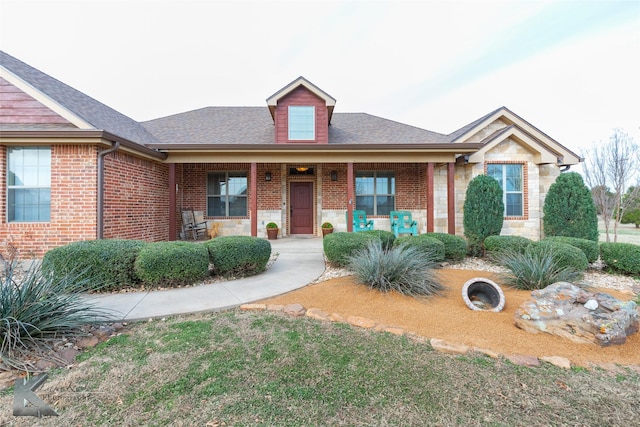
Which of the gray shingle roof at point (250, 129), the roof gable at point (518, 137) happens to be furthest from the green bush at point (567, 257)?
the gray shingle roof at point (250, 129)

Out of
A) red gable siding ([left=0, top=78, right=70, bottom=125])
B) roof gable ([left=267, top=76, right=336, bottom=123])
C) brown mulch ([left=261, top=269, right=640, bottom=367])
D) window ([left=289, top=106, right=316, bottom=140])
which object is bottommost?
brown mulch ([left=261, top=269, right=640, bottom=367])

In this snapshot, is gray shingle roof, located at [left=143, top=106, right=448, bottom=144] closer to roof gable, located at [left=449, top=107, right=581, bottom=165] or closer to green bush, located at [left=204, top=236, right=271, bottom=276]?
roof gable, located at [left=449, top=107, right=581, bottom=165]

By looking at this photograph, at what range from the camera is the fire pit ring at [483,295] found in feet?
11.3

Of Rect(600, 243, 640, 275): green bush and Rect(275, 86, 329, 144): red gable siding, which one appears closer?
Rect(600, 243, 640, 275): green bush

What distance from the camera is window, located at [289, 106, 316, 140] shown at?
28.8 feet

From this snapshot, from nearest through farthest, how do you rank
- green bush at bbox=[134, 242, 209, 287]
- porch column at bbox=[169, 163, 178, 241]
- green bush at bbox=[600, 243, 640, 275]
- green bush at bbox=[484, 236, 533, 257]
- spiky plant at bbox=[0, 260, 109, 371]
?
spiky plant at bbox=[0, 260, 109, 371] < green bush at bbox=[134, 242, 209, 287] < green bush at bbox=[600, 243, 640, 275] < green bush at bbox=[484, 236, 533, 257] < porch column at bbox=[169, 163, 178, 241]

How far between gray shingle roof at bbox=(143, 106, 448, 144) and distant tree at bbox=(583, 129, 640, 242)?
16.7 ft

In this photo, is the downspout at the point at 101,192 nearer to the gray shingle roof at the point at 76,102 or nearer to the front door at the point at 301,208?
the gray shingle roof at the point at 76,102

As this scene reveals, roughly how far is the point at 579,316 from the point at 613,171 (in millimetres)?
9359

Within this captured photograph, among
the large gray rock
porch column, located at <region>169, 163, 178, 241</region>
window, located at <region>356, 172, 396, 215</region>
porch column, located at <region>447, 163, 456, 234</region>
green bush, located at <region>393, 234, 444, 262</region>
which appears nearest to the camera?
the large gray rock

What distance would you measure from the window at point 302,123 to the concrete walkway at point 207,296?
16.6 ft

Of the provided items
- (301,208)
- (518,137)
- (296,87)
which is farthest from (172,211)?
(518,137)

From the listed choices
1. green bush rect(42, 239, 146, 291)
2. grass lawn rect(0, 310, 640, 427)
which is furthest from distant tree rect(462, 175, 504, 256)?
green bush rect(42, 239, 146, 291)

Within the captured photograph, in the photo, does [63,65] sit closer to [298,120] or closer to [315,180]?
[298,120]
